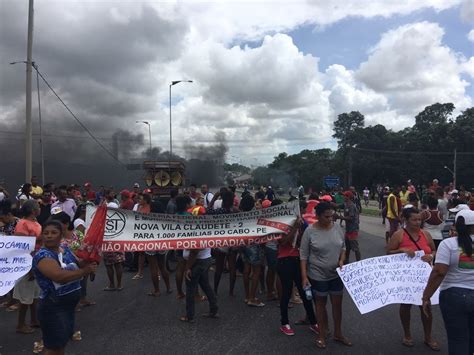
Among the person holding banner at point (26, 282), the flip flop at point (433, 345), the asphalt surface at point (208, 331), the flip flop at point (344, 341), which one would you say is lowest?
the asphalt surface at point (208, 331)

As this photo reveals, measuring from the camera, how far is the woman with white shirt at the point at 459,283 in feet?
11.2

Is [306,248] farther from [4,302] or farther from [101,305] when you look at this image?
[4,302]

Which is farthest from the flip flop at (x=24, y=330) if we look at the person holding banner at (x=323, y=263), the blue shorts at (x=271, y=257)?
the person holding banner at (x=323, y=263)

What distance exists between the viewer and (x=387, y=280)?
15.8 ft

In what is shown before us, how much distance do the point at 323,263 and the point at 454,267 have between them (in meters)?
1.57

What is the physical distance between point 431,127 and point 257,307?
219ft

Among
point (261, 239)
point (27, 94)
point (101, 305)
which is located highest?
point (27, 94)

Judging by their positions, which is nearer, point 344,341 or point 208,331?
point 344,341

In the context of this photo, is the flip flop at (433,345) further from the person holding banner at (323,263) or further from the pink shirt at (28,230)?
the pink shirt at (28,230)

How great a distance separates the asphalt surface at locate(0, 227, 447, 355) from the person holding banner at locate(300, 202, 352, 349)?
32cm

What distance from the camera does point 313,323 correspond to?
545 centimetres

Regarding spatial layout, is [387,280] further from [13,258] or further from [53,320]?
[13,258]

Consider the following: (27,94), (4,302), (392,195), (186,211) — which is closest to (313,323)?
(186,211)

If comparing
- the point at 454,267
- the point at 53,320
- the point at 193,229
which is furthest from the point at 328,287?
the point at 53,320
